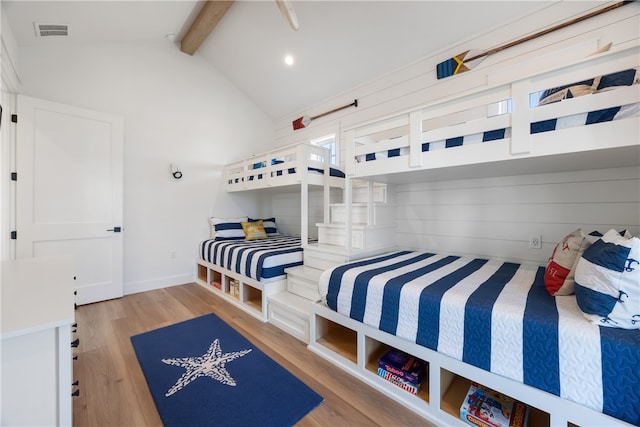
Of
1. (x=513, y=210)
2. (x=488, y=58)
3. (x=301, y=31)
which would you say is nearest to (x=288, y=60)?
(x=301, y=31)

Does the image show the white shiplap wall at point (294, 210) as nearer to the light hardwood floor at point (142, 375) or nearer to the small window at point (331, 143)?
the small window at point (331, 143)

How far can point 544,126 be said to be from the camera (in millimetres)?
1374

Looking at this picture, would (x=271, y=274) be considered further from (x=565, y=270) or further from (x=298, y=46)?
(x=298, y=46)

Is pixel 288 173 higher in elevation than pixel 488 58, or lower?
lower

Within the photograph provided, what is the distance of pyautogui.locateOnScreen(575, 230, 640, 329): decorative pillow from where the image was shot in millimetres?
968

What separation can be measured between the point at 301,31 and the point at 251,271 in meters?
2.79

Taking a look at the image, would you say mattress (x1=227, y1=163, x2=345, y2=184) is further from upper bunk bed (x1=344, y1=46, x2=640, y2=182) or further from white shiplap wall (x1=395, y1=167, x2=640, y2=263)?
upper bunk bed (x1=344, y1=46, x2=640, y2=182)

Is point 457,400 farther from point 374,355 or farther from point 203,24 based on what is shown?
point 203,24

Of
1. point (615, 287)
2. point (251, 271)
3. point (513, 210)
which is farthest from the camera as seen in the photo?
point (251, 271)

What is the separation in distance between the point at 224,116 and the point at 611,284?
455 cm

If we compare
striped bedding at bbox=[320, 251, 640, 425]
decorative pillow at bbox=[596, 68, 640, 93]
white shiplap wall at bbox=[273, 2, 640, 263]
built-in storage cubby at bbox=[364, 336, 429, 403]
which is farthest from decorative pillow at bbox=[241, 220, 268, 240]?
decorative pillow at bbox=[596, 68, 640, 93]

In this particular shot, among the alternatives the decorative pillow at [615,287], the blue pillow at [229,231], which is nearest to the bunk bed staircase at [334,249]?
the decorative pillow at [615,287]

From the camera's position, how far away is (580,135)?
1260 mm

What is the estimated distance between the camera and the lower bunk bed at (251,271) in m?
2.55
